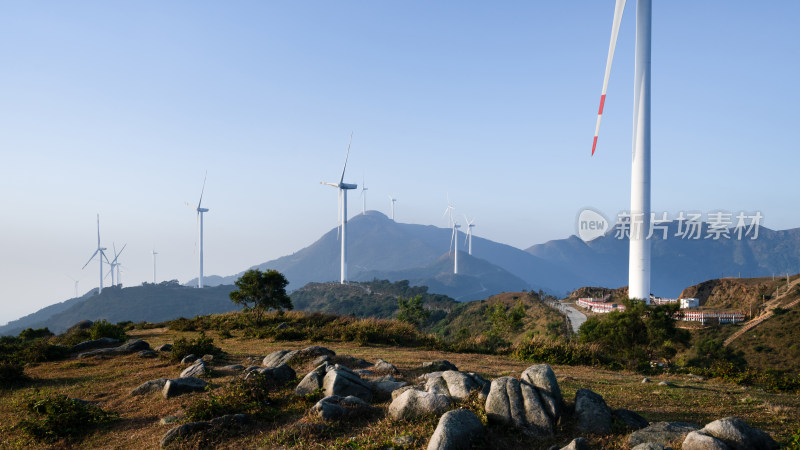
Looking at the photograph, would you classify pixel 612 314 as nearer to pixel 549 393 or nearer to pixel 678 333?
pixel 678 333

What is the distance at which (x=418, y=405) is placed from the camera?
10.9 metres

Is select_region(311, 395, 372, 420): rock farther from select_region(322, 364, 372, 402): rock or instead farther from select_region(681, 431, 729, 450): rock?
select_region(681, 431, 729, 450): rock

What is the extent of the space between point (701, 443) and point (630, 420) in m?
1.80

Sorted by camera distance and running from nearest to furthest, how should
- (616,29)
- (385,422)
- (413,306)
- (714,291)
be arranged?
(385,422), (616,29), (413,306), (714,291)

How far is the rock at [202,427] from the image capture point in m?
10.1

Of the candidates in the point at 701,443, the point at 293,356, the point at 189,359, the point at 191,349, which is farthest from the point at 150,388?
the point at 701,443

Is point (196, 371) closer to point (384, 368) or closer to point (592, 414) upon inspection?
point (384, 368)

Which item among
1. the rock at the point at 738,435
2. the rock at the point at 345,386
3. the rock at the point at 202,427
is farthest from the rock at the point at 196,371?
the rock at the point at 738,435

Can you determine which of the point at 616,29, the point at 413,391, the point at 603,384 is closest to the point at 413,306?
the point at 616,29

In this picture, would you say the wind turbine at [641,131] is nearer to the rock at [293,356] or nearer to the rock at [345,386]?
the rock at [293,356]

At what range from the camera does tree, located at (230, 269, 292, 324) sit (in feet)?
116

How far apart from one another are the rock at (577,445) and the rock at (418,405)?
2886mm

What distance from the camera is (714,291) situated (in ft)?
354

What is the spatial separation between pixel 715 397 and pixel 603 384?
325 cm
